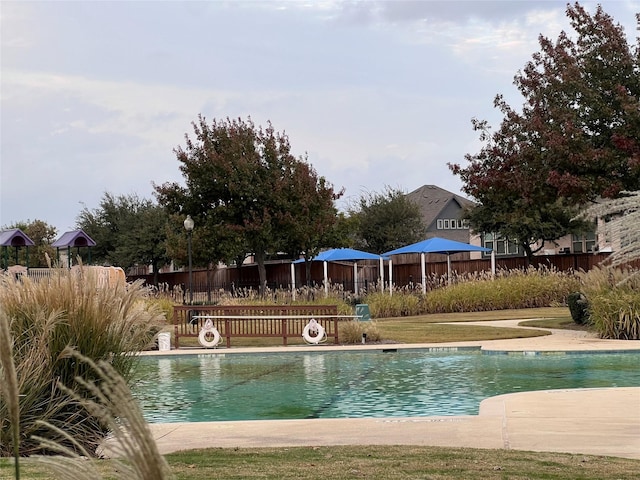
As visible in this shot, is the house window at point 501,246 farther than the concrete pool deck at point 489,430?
Yes

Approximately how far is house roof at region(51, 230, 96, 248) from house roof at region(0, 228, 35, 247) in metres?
1.15

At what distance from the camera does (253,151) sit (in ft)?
107

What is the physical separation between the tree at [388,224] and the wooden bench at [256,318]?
29872 millimetres

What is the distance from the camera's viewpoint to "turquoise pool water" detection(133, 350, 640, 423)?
11172 millimetres

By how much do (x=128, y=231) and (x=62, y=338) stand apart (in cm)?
4337

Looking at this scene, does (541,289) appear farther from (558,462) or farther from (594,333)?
(558,462)

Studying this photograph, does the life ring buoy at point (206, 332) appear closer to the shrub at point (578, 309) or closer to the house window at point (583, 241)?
the shrub at point (578, 309)

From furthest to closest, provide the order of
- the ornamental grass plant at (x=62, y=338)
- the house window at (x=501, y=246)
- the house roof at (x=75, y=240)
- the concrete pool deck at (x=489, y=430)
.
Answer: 1. the house window at (x=501, y=246)
2. the house roof at (x=75, y=240)
3. the concrete pool deck at (x=489, y=430)
4. the ornamental grass plant at (x=62, y=338)

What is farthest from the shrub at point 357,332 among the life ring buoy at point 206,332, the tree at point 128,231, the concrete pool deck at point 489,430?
the tree at point 128,231

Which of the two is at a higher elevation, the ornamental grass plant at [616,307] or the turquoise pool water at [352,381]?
the ornamental grass plant at [616,307]

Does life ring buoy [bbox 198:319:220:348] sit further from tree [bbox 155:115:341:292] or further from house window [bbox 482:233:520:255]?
house window [bbox 482:233:520:255]

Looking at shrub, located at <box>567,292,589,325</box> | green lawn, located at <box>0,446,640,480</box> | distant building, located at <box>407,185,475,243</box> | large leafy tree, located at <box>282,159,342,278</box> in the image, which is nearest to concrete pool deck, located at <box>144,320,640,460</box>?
green lawn, located at <box>0,446,640,480</box>

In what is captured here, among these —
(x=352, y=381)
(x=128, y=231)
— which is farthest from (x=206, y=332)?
(x=128, y=231)

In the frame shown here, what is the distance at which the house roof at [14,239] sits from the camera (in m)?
33.5
